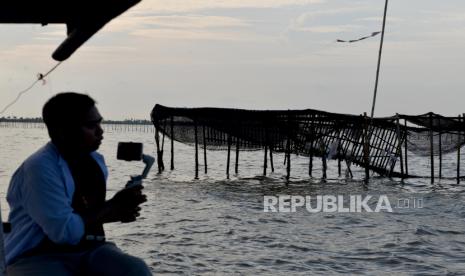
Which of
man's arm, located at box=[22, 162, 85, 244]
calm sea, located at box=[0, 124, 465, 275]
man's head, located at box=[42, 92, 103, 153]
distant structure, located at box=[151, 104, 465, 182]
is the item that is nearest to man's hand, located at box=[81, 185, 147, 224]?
man's arm, located at box=[22, 162, 85, 244]

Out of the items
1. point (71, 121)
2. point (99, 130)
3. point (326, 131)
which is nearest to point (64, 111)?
point (71, 121)

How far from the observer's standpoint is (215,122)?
73.8 ft

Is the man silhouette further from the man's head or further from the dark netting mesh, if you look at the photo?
the dark netting mesh

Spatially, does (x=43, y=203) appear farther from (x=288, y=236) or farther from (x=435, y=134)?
(x=435, y=134)

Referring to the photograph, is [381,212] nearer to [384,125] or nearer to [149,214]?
[149,214]

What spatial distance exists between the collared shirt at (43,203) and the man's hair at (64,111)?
0.10 metres

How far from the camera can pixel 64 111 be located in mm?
2926

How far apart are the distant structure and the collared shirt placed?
18705 millimetres

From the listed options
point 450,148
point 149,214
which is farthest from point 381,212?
point 450,148

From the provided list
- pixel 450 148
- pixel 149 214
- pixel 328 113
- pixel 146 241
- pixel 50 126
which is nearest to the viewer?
pixel 50 126

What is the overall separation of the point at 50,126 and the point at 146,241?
8605mm

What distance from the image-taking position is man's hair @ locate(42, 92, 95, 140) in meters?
2.93

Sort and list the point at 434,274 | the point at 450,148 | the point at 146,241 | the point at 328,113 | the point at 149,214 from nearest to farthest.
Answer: the point at 434,274 → the point at 146,241 → the point at 149,214 → the point at 328,113 → the point at 450,148

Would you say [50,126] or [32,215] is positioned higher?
[50,126]
